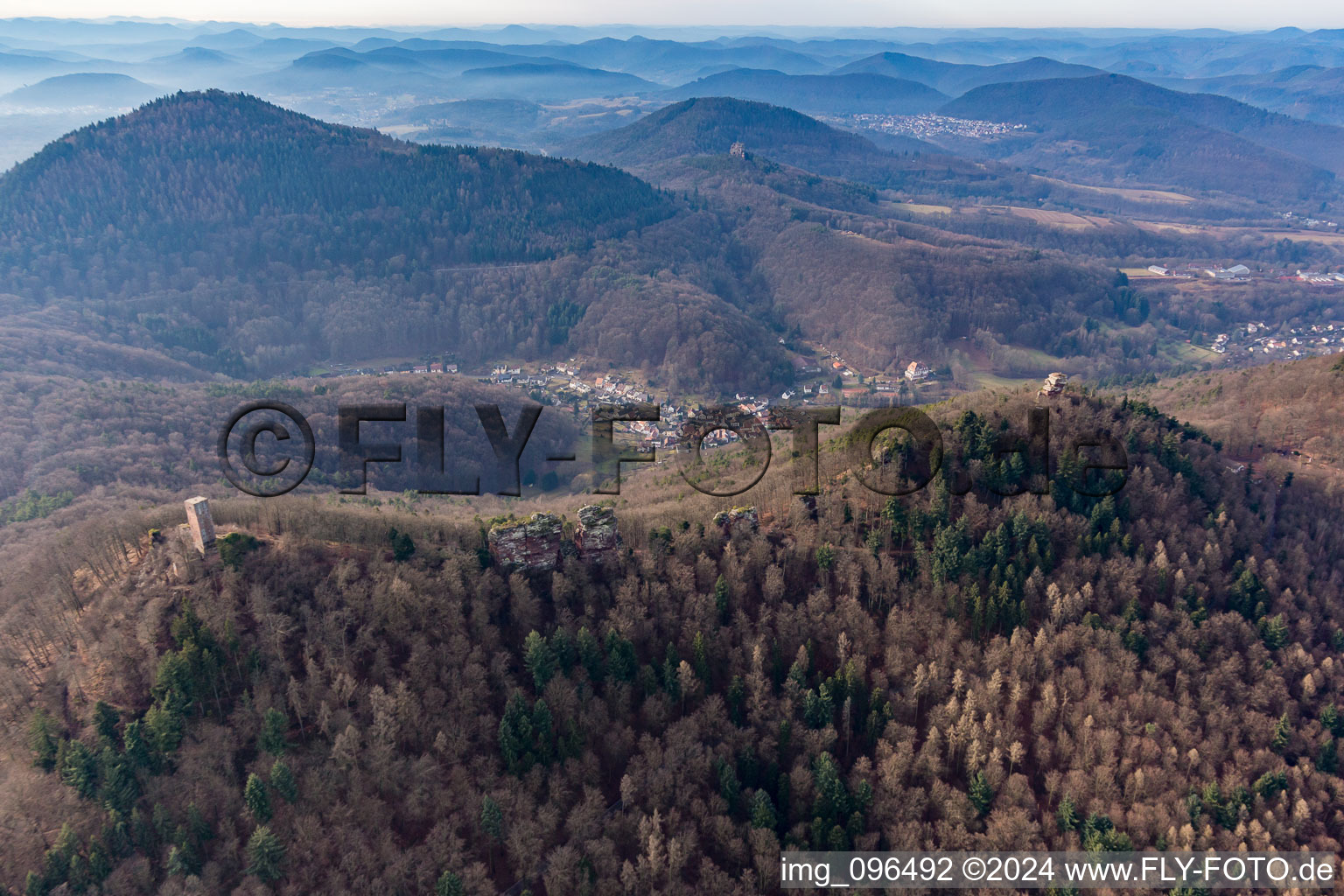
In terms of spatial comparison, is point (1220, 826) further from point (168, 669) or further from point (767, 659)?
point (168, 669)

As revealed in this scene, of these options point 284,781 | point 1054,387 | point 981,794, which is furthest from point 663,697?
point 1054,387

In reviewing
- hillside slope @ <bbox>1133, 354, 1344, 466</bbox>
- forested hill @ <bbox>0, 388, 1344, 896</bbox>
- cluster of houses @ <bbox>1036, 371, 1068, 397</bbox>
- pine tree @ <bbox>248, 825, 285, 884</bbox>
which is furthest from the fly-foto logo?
hillside slope @ <bbox>1133, 354, 1344, 466</bbox>

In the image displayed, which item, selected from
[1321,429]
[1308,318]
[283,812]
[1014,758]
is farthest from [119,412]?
[1308,318]

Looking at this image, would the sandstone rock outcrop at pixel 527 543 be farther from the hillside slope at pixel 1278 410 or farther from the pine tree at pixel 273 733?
the hillside slope at pixel 1278 410

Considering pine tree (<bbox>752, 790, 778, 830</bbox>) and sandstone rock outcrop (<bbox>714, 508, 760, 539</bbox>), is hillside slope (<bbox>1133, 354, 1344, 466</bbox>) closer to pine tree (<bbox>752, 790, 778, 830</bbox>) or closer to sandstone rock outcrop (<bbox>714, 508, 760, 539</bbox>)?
sandstone rock outcrop (<bbox>714, 508, 760, 539</bbox>)

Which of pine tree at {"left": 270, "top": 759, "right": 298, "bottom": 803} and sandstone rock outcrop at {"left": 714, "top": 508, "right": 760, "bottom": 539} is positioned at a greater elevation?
sandstone rock outcrop at {"left": 714, "top": 508, "right": 760, "bottom": 539}

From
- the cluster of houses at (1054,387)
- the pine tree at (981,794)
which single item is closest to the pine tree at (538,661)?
the pine tree at (981,794)
